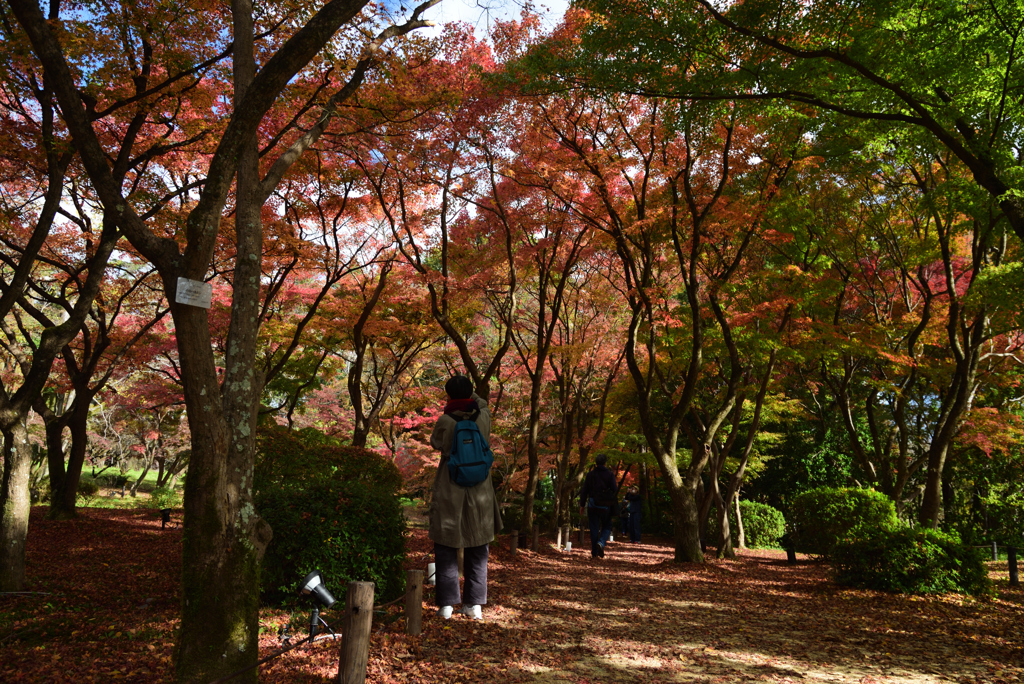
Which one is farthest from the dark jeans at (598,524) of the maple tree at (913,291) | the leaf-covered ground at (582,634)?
the maple tree at (913,291)

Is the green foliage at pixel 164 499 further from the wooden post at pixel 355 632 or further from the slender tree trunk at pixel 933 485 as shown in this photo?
the slender tree trunk at pixel 933 485

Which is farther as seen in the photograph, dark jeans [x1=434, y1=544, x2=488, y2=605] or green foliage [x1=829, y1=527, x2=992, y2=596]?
green foliage [x1=829, y1=527, x2=992, y2=596]

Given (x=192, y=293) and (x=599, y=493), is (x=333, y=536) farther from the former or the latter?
(x=599, y=493)

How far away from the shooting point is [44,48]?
3.54m

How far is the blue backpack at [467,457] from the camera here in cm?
452

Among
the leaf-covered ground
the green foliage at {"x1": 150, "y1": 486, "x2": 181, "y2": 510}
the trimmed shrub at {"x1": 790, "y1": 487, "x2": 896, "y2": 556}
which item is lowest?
the green foliage at {"x1": 150, "y1": 486, "x2": 181, "y2": 510}

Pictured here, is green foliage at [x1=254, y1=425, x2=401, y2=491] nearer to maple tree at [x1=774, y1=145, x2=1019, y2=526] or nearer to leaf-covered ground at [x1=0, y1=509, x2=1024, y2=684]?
leaf-covered ground at [x1=0, y1=509, x2=1024, y2=684]

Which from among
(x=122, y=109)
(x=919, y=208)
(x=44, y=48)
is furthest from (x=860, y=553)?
(x=122, y=109)

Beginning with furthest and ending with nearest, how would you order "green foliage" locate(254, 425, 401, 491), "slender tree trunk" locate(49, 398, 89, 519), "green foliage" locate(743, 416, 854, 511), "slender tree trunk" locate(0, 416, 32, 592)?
"green foliage" locate(743, 416, 854, 511) → "slender tree trunk" locate(49, 398, 89, 519) → "green foliage" locate(254, 425, 401, 491) → "slender tree trunk" locate(0, 416, 32, 592)

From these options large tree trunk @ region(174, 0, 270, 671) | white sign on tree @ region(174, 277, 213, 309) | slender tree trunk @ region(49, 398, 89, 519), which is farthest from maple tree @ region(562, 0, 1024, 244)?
slender tree trunk @ region(49, 398, 89, 519)

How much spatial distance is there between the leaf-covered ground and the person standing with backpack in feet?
1.37

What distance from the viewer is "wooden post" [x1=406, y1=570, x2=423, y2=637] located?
417cm

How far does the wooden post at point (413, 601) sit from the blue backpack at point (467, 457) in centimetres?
73

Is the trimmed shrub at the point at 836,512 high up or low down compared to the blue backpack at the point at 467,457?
down
